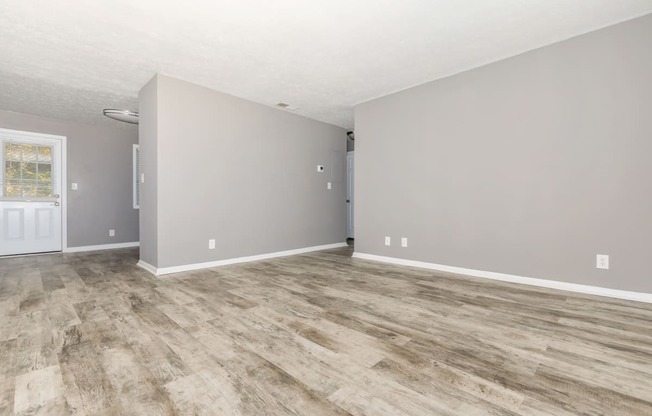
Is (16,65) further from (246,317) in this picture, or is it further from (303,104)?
(246,317)

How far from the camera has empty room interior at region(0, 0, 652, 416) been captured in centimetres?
144

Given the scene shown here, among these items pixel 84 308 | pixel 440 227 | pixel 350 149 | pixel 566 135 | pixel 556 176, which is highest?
pixel 350 149

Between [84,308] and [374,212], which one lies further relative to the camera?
[374,212]

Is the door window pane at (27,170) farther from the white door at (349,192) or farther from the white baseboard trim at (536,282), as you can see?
the white baseboard trim at (536,282)

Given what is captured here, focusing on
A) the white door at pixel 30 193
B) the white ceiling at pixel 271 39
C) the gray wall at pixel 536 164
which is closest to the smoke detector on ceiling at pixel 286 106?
the white ceiling at pixel 271 39

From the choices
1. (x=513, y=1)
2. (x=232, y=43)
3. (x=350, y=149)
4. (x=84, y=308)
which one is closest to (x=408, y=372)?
(x=84, y=308)

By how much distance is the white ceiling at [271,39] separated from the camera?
2352mm

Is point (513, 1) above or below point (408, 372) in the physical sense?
above

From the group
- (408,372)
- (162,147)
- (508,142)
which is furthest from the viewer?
(162,147)

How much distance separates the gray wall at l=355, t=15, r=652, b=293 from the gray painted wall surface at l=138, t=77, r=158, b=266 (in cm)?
300

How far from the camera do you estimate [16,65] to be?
3.21 meters

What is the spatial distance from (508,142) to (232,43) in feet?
9.82

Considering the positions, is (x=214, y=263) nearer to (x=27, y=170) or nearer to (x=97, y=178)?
(x=97, y=178)

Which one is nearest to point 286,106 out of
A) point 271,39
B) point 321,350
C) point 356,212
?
point 271,39
